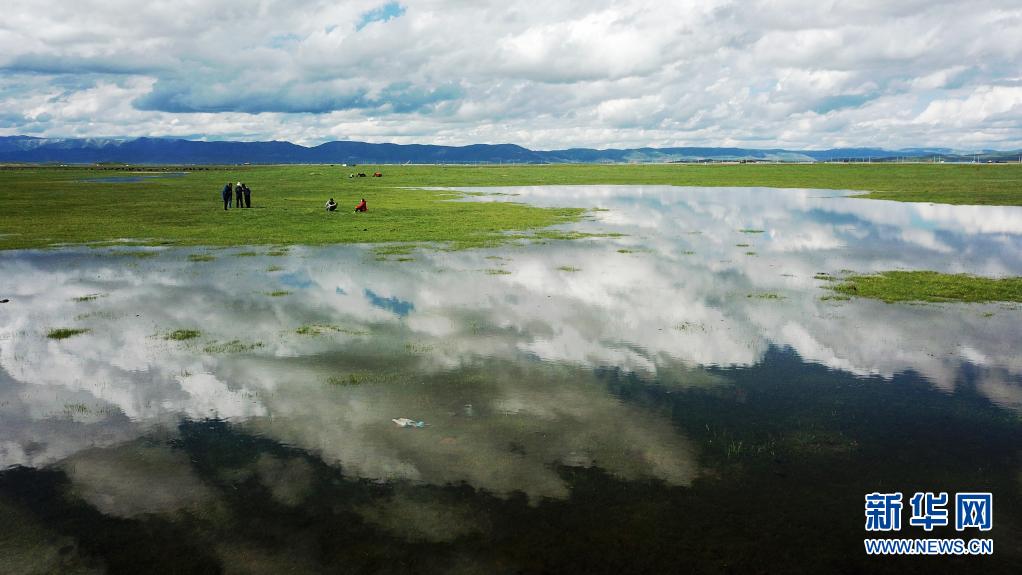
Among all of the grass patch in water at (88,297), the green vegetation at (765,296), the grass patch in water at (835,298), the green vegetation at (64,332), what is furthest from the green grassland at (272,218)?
the grass patch in water at (835,298)

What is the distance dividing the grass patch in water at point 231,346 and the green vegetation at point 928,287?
69.5 feet

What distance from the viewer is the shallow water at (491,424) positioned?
907cm

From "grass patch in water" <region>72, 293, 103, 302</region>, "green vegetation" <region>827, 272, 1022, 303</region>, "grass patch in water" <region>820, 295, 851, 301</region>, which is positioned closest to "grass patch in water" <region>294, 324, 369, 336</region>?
"grass patch in water" <region>72, 293, 103, 302</region>

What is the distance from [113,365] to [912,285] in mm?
28249

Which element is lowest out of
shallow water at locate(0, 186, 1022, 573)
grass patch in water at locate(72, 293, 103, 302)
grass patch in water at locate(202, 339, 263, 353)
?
shallow water at locate(0, 186, 1022, 573)

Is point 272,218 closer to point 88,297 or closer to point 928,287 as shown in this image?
point 88,297

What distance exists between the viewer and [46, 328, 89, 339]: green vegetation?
19344 mm

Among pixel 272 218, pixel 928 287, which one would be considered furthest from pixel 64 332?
pixel 272 218

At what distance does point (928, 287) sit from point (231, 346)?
1011 inches

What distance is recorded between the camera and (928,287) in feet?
83.8

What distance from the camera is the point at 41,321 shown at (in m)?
21.2

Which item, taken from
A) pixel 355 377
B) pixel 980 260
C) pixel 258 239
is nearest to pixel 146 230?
pixel 258 239

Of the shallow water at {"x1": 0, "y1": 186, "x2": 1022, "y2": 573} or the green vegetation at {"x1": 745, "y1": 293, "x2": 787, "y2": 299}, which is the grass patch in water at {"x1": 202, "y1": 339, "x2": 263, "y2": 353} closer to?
the shallow water at {"x1": 0, "y1": 186, "x2": 1022, "y2": 573}

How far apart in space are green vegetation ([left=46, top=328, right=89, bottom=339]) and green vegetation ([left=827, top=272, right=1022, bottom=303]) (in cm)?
2657
